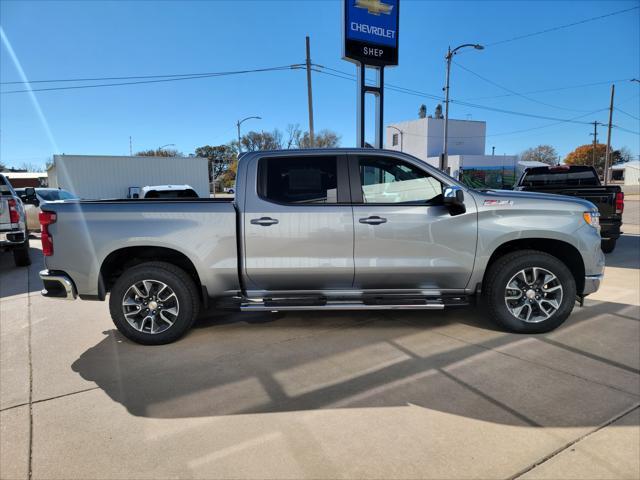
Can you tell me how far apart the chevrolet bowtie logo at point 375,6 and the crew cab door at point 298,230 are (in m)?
7.77

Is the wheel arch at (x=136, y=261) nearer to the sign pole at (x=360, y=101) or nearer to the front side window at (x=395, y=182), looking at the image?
the front side window at (x=395, y=182)

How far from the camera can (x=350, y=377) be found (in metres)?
3.53

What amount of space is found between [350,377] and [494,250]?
6.60 feet

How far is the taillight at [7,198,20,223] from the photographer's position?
301 inches

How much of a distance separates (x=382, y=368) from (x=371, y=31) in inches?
368

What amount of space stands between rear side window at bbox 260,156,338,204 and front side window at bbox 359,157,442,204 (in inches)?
13.5

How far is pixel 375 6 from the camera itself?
10516mm

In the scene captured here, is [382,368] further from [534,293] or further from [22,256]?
[22,256]

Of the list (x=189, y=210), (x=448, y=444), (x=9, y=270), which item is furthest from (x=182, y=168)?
(x=448, y=444)

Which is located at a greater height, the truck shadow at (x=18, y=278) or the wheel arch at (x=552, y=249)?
the wheel arch at (x=552, y=249)

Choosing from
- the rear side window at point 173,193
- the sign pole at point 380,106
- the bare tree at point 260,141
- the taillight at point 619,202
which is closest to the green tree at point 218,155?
the bare tree at point 260,141

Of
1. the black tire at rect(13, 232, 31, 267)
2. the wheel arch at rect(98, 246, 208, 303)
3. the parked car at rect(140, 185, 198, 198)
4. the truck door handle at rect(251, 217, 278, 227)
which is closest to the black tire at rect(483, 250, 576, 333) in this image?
the truck door handle at rect(251, 217, 278, 227)

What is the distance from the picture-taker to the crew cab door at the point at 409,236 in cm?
427

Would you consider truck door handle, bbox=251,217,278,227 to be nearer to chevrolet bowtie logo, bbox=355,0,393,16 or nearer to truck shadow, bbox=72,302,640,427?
truck shadow, bbox=72,302,640,427
